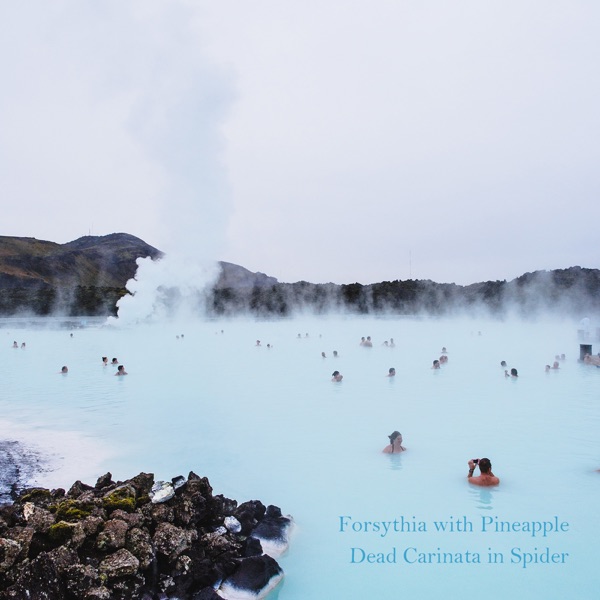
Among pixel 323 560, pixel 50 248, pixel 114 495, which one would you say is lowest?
pixel 323 560

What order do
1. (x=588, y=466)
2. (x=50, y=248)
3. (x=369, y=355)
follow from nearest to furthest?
1. (x=588, y=466)
2. (x=369, y=355)
3. (x=50, y=248)

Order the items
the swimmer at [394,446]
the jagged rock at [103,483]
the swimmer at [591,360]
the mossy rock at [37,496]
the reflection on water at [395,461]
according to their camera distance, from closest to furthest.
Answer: the mossy rock at [37,496], the jagged rock at [103,483], the reflection on water at [395,461], the swimmer at [394,446], the swimmer at [591,360]

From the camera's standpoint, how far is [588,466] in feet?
23.5

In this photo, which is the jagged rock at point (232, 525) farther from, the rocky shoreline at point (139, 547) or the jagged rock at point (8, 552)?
the jagged rock at point (8, 552)

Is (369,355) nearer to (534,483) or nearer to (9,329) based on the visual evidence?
(534,483)

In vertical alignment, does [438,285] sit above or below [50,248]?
below

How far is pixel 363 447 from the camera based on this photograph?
8.14 m

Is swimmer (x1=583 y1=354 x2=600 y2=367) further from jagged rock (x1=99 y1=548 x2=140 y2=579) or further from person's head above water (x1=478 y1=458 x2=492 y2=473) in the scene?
jagged rock (x1=99 y1=548 x2=140 y2=579)

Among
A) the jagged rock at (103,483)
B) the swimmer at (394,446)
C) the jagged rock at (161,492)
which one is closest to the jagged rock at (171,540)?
the jagged rock at (161,492)

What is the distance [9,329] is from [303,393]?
1070 inches

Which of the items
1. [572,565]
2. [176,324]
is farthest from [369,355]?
[176,324]

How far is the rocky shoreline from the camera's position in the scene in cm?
347

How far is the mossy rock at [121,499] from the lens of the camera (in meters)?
4.37

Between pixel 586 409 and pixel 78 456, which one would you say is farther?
pixel 586 409
